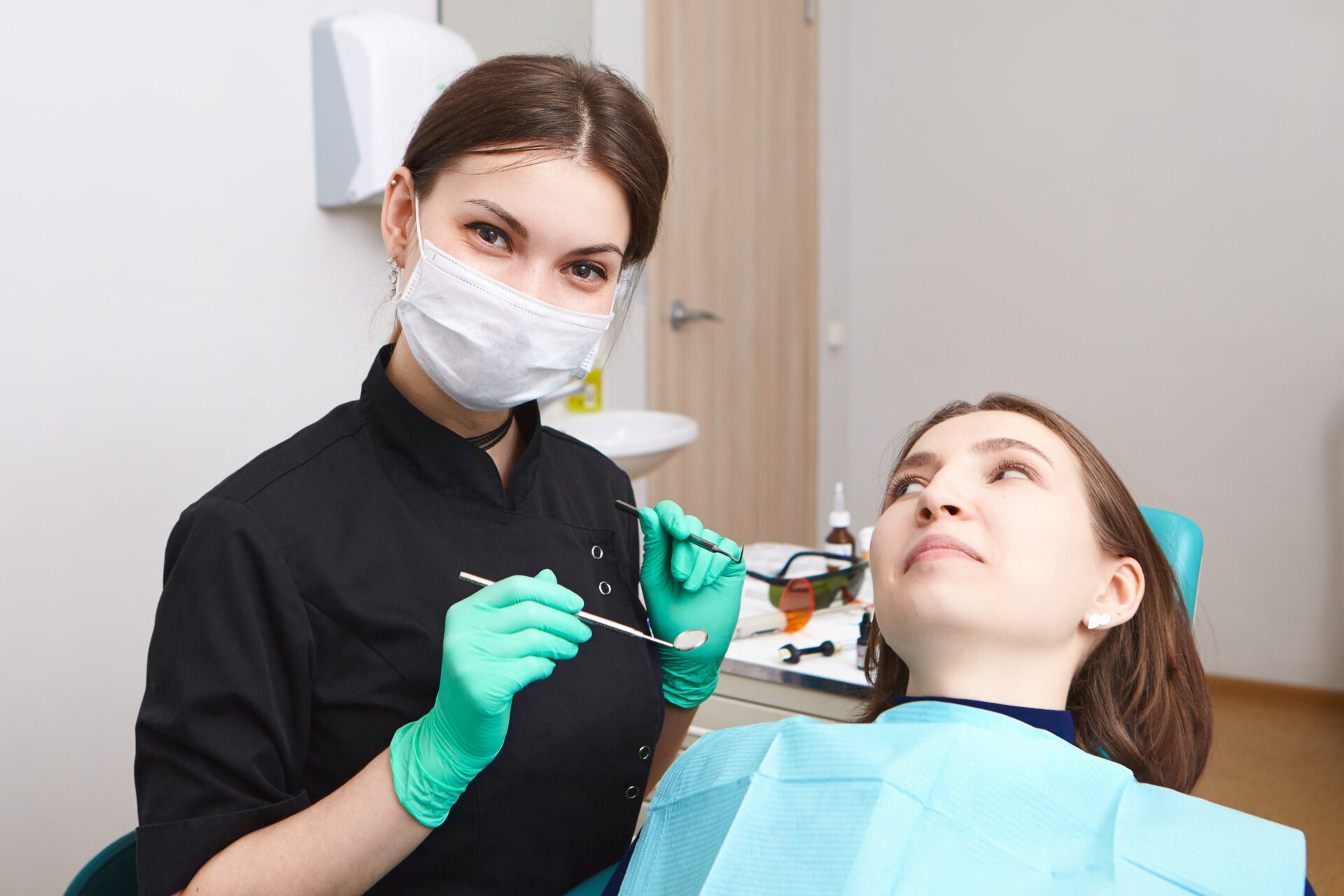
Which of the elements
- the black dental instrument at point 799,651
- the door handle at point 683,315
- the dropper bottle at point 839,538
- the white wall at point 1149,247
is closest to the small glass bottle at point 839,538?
the dropper bottle at point 839,538

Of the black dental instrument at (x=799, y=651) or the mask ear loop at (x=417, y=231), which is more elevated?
the mask ear loop at (x=417, y=231)

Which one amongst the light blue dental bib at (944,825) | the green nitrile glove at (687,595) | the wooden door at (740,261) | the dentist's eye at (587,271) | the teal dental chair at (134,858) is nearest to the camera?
the light blue dental bib at (944,825)

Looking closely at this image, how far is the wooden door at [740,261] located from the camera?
317 centimetres

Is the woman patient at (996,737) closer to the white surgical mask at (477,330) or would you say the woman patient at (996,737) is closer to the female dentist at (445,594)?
the female dentist at (445,594)

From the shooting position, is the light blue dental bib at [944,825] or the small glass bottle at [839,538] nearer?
the light blue dental bib at [944,825]

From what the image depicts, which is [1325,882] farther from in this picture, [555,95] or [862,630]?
[555,95]

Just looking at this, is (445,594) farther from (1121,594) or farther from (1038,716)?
(1121,594)

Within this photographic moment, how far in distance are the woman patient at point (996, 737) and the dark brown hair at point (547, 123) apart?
1.53 feet

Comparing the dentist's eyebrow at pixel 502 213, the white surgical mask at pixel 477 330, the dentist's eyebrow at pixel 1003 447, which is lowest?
the dentist's eyebrow at pixel 1003 447

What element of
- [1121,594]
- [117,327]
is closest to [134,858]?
[117,327]

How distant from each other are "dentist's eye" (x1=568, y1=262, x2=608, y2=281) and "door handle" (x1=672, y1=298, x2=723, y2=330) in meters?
2.07

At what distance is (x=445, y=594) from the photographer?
41.9 inches

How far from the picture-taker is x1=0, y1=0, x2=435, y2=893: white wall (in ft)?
5.16

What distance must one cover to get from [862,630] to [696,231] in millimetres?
1999
